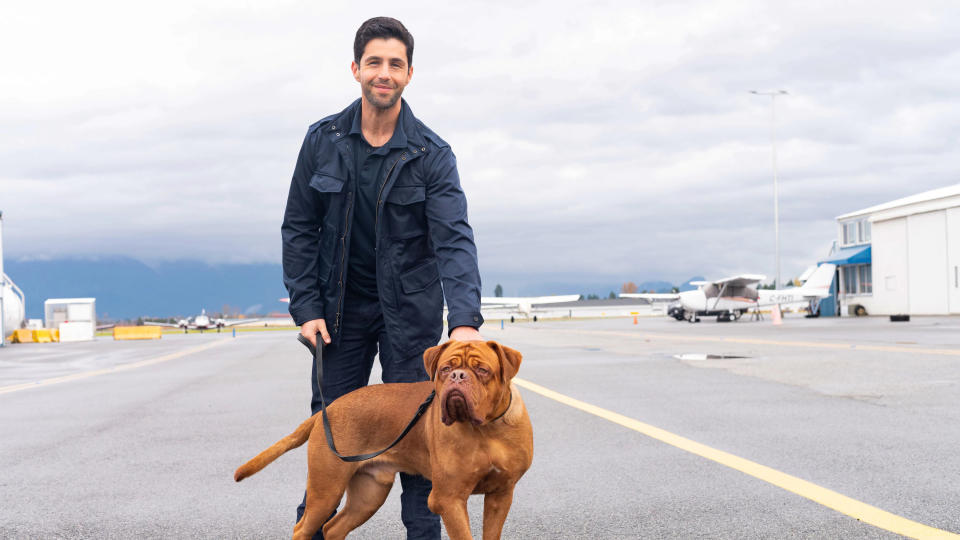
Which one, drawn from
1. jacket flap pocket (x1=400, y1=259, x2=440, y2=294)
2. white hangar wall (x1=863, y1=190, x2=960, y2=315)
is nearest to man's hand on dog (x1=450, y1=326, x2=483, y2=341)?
jacket flap pocket (x1=400, y1=259, x2=440, y2=294)

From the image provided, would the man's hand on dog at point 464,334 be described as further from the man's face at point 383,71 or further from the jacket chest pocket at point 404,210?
the man's face at point 383,71

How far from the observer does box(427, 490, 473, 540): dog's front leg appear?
9.53ft

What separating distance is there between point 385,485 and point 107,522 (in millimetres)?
1879

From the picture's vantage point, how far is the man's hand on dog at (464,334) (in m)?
3.31

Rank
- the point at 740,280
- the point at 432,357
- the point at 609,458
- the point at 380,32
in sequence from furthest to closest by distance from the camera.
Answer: the point at 740,280, the point at 609,458, the point at 380,32, the point at 432,357

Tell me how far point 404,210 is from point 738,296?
161ft

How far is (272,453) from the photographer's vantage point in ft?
10.7

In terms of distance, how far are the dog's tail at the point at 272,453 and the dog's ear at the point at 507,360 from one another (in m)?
0.87

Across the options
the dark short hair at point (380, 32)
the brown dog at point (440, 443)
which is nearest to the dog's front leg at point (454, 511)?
the brown dog at point (440, 443)

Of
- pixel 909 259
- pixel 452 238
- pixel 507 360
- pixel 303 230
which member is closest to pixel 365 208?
pixel 303 230

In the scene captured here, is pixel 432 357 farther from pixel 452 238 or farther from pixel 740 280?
pixel 740 280

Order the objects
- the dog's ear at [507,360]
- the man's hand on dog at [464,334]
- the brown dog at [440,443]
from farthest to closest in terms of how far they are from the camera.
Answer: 1. the man's hand on dog at [464,334]
2. the dog's ear at [507,360]
3. the brown dog at [440,443]

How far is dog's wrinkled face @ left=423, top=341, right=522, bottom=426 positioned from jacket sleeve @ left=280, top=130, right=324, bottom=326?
2.94 feet

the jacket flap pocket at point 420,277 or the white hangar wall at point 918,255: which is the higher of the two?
the white hangar wall at point 918,255
